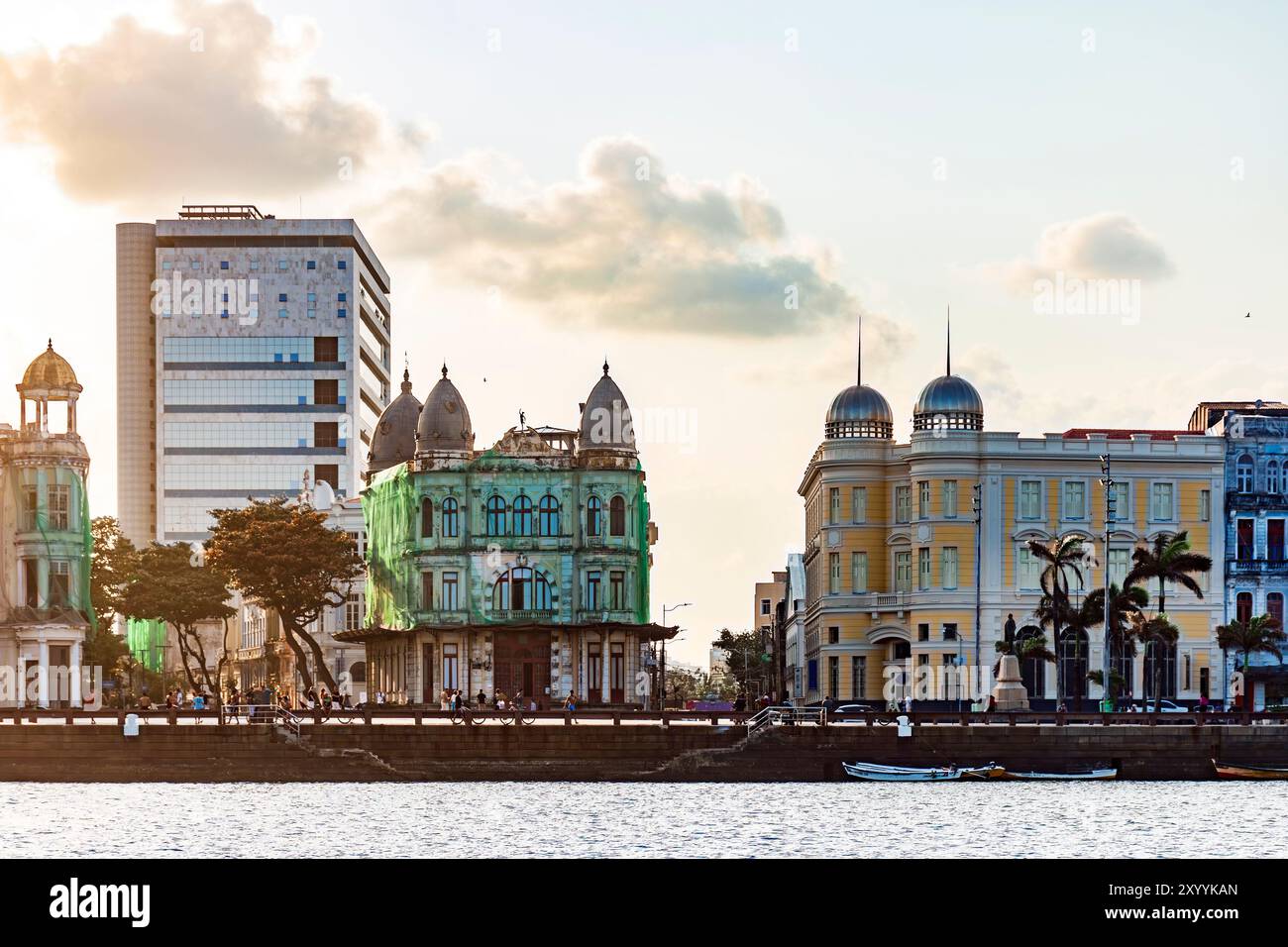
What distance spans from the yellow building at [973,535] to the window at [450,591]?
67.8ft

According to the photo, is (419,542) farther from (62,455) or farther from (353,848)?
(353,848)

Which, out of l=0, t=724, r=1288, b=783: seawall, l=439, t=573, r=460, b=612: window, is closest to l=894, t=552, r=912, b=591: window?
l=439, t=573, r=460, b=612: window

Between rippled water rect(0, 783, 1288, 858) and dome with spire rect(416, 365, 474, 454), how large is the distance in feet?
133

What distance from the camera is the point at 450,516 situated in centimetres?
12362

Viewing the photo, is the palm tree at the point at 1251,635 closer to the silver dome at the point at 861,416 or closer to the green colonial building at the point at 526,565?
the silver dome at the point at 861,416

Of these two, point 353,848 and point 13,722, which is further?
point 13,722

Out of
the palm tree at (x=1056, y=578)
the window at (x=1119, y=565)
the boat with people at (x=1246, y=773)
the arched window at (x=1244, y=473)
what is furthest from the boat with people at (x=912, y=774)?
the arched window at (x=1244, y=473)

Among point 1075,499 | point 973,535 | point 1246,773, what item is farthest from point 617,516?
point 1246,773

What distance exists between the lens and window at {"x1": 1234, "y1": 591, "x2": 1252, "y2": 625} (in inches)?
4985

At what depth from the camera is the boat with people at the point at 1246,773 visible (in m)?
87.6

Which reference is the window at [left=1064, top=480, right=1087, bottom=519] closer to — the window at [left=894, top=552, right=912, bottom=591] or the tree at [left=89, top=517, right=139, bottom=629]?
the window at [left=894, top=552, right=912, bottom=591]

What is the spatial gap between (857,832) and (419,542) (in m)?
62.4

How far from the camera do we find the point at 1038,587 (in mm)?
124812
